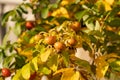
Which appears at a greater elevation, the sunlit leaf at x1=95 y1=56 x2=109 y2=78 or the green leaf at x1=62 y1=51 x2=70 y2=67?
the green leaf at x1=62 y1=51 x2=70 y2=67

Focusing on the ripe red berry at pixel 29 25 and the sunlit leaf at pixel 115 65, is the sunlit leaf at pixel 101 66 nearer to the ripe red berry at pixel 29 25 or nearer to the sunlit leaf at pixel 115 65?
the sunlit leaf at pixel 115 65

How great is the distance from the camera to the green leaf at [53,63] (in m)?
0.94

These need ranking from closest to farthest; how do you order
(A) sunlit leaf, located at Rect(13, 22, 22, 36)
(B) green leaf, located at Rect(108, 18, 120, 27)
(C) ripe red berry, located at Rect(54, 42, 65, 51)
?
(C) ripe red berry, located at Rect(54, 42, 65, 51), (B) green leaf, located at Rect(108, 18, 120, 27), (A) sunlit leaf, located at Rect(13, 22, 22, 36)

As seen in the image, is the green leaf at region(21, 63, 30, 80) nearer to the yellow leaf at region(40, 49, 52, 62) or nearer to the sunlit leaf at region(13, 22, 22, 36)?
the yellow leaf at region(40, 49, 52, 62)

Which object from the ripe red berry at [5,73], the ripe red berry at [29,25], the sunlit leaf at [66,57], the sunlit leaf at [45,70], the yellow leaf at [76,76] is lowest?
the ripe red berry at [5,73]

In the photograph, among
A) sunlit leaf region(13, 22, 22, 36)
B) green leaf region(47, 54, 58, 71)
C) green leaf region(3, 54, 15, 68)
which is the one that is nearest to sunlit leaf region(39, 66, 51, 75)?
green leaf region(47, 54, 58, 71)

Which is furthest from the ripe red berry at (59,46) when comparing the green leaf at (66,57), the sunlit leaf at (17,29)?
the sunlit leaf at (17,29)

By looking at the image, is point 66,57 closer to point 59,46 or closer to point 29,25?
point 59,46

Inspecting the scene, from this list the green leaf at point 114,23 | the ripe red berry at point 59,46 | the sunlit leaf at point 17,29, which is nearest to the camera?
the ripe red berry at point 59,46

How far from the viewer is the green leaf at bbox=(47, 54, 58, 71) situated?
937 millimetres

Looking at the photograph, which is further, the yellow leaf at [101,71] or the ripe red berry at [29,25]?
the ripe red berry at [29,25]

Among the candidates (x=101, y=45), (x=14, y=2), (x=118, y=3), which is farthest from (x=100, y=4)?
(x=14, y=2)

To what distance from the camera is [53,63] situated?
947 mm

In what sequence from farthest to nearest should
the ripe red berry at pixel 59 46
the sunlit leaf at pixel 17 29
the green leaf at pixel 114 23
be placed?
1. the sunlit leaf at pixel 17 29
2. the green leaf at pixel 114 23
3. the ripe red berry at pixel 59 46
